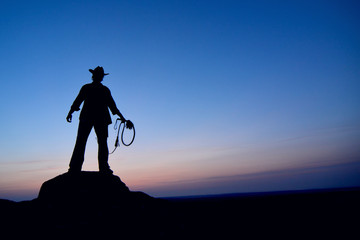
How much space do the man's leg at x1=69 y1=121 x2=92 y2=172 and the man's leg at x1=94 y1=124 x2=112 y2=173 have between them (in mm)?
380

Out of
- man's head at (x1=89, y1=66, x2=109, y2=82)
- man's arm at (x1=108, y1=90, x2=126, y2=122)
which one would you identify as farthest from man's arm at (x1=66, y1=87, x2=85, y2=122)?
man's arm at (x1=108, y1=90, x2=126, y2=122)

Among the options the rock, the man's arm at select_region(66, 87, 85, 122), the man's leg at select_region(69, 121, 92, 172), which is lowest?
the rock

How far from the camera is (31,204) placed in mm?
6746

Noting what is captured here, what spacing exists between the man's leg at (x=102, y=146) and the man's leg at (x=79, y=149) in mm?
380

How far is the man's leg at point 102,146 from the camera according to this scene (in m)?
7.76

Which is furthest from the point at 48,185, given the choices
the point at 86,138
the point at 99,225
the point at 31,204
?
the point at 99,225

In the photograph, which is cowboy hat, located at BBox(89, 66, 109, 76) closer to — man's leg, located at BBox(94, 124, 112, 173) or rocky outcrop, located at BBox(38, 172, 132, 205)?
man's leg, located at BBox(94, 124, 112, 173)

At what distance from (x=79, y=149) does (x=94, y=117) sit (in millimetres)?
1167

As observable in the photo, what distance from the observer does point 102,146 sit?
25.4 feet

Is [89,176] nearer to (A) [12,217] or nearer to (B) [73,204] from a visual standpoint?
(B) [73,204]

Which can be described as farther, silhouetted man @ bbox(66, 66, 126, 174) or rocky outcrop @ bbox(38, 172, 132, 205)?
silhouetted man @ bbox(66, 66, 126, 174)

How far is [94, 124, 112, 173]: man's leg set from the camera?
776 centimetres

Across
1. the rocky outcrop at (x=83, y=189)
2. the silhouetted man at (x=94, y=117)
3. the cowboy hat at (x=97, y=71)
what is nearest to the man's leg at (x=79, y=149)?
the silhouetted man at (x=94, y=117)

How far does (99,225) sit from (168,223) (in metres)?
1.91
